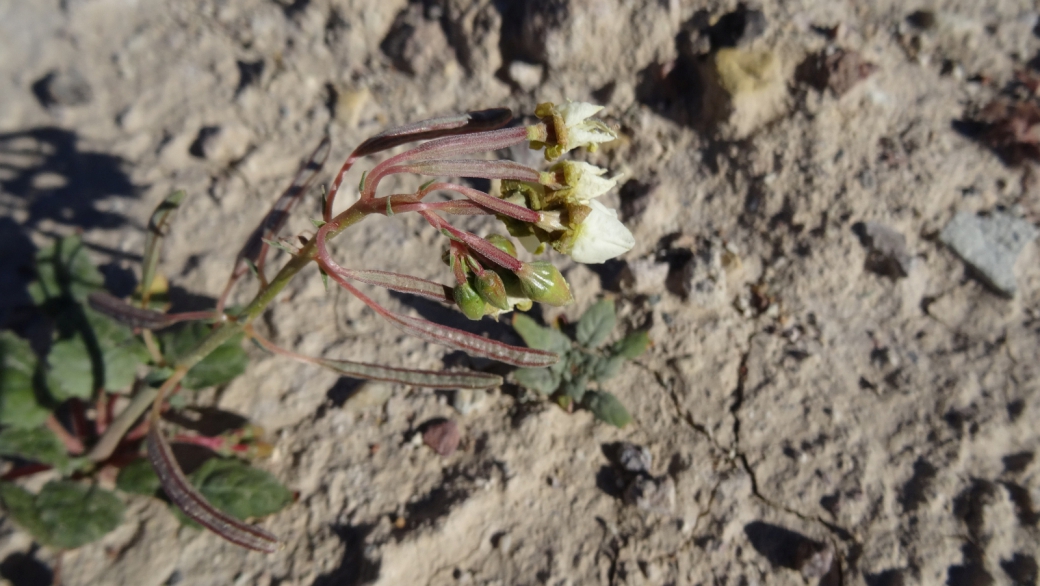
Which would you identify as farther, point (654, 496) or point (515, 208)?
point (654, 496)

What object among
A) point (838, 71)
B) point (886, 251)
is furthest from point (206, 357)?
point (838, 71)

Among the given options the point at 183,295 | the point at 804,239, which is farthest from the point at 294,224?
the point at 804,239

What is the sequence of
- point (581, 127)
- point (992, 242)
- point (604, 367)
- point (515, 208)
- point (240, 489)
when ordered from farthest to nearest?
point (992, 242)
point (604, 367)
point (240, 489)
point (581, 127)
point (515, 208)

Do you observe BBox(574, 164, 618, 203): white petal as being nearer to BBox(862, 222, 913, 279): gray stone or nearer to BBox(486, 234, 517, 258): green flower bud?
BBox(486, 234, 517, 258): green flower bud

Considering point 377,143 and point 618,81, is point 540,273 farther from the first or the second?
point 618,81

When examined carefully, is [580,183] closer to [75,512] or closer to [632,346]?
[632,346]

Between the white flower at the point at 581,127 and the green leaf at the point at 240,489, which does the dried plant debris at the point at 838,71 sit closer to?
the white flower at the point at 581,127
